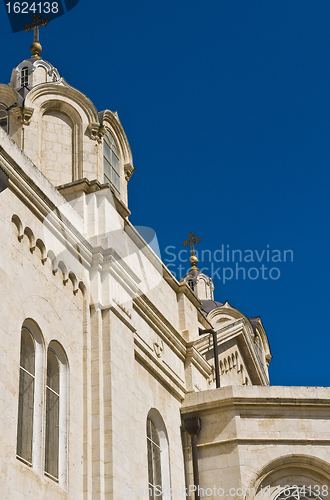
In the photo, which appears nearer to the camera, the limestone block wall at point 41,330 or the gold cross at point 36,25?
the limestone block wall at point 41,330

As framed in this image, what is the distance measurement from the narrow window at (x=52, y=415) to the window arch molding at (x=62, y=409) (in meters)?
0.04

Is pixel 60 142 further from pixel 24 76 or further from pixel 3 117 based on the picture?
pixel 24 76

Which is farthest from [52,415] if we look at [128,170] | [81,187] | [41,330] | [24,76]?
[24,76]

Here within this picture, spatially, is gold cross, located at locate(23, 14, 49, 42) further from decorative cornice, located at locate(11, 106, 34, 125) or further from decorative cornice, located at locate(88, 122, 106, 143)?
decorative cornice, located at locate(88, 122, 106, 143)

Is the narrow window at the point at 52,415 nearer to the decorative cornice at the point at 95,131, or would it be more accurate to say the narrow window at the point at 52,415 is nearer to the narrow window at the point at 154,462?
the narrow window at the point at 154,462

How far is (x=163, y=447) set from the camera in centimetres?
1881

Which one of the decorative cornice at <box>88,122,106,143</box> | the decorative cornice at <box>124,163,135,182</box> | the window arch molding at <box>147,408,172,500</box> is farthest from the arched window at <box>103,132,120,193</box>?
the window arch molding at <box>147,408,172,500</box>

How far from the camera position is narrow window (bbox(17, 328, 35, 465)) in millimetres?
13586

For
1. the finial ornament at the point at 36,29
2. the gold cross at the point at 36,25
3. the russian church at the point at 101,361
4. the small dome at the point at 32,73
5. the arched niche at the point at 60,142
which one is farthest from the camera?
the gold cross at the point at 36,25

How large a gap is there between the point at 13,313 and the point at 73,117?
8.87 m

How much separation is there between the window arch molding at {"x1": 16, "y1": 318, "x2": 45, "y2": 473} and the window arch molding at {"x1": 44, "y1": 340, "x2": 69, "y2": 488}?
43 cm

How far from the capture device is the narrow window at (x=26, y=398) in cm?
1359

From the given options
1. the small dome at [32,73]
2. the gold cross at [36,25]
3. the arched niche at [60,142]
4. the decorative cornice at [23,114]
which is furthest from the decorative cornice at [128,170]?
the gold cross at [36,25]

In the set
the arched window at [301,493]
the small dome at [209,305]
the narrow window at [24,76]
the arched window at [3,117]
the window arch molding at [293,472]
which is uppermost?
the small dome at [209,305]
